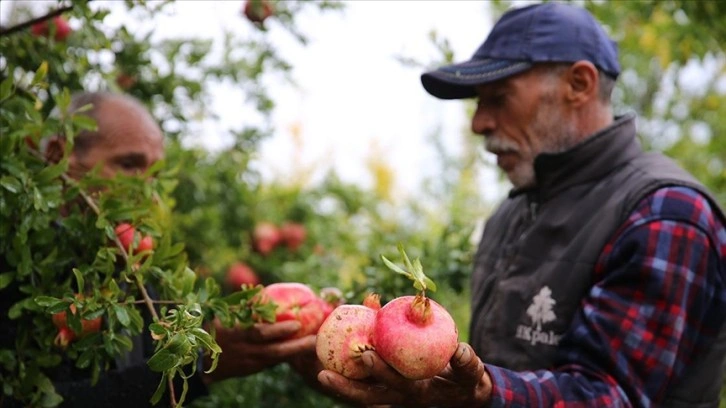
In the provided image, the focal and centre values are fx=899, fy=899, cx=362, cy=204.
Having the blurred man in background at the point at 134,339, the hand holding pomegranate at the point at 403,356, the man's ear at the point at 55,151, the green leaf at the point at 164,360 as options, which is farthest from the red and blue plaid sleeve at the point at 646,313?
the man's ear at the point at 55,151

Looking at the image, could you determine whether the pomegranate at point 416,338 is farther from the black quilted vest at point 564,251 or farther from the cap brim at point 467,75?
the cap brim at point 467,75

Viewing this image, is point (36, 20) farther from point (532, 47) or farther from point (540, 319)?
point (540, 319)

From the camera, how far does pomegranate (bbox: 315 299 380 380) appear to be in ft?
5.65

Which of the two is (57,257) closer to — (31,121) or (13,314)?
(13,314)

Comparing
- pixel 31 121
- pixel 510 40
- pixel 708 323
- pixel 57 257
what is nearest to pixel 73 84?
pixel 31 121

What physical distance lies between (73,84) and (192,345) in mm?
1593

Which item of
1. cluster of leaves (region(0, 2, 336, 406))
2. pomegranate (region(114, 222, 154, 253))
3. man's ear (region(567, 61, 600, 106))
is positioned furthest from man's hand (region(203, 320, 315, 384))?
man's ear (region(567, 61, 600, 106))

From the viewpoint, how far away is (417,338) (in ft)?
5.27

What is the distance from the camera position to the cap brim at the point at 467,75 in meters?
2.53

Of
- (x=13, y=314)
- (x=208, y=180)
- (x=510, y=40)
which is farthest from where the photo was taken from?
(x=208, y=180)

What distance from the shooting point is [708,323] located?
2.21 meters

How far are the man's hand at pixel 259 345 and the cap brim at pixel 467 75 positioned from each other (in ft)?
2.81

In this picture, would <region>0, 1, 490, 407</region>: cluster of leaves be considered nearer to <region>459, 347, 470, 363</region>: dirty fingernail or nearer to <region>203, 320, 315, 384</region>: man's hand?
<region>203, 320, 315, 384</region>: man's hand

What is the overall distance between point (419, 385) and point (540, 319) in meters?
0.68
